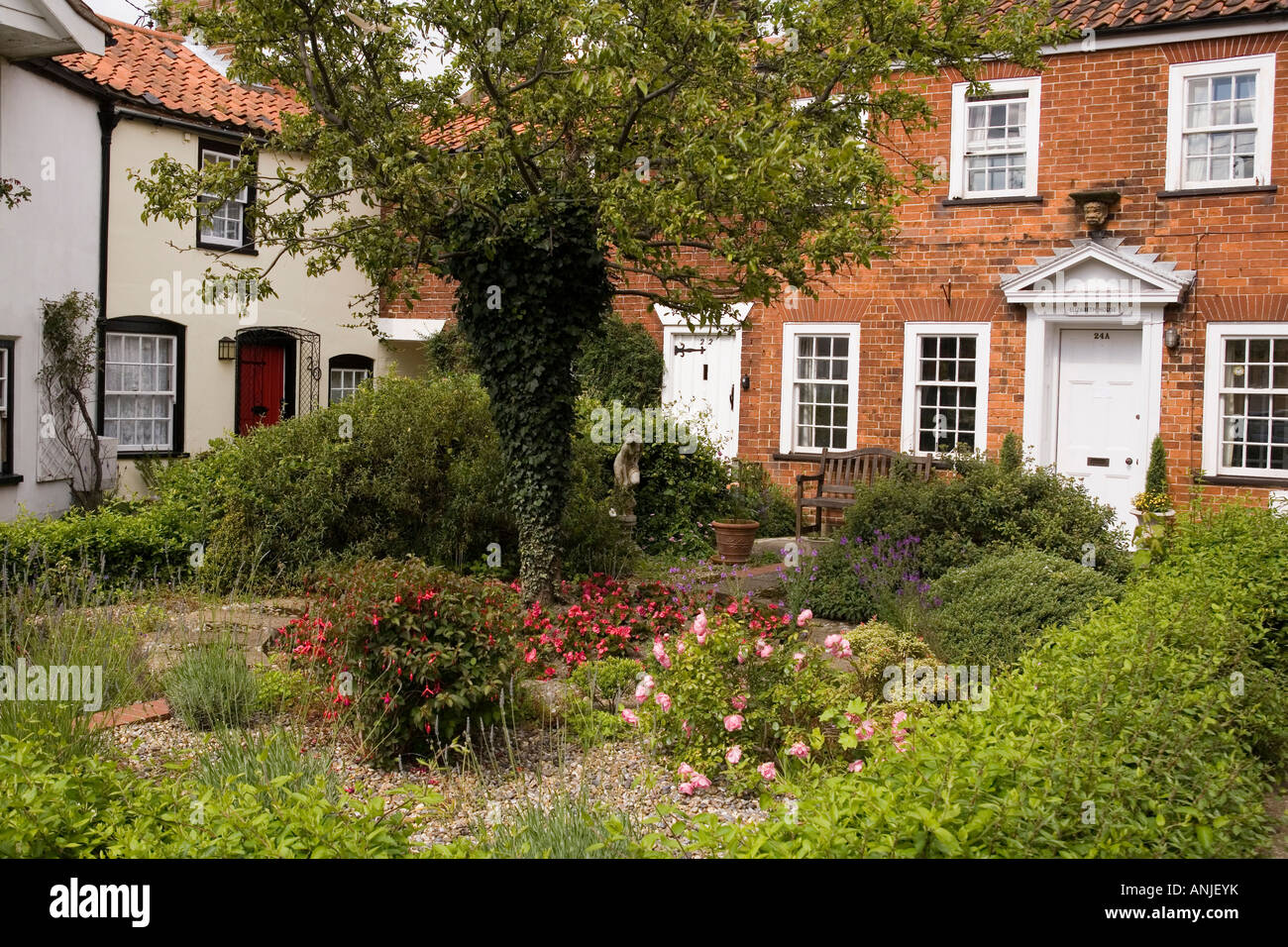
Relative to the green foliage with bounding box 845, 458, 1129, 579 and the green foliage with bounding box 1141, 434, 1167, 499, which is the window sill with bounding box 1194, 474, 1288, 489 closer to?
the green foliage with bounding box 1141, 434, 1167, 499

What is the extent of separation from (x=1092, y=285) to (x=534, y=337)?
7.58 meters

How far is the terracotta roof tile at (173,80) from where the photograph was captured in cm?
1468

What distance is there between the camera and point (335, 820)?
374cm

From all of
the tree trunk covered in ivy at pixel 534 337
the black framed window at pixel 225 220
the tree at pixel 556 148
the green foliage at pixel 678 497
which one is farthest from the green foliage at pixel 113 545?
the black framed window at pixel 225 220

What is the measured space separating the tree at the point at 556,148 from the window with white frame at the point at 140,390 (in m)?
6.81

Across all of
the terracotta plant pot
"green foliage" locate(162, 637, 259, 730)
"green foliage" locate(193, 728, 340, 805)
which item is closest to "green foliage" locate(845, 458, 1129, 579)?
the terracotta plant pot

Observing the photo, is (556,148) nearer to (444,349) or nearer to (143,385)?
(143,385)

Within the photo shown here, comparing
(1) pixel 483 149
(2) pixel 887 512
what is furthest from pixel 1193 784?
(1) pixel 483 149

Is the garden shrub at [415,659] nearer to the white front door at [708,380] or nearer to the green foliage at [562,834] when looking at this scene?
the green foliage at [562,834]

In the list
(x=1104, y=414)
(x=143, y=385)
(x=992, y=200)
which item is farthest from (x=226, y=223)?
(x=1104, y=414)

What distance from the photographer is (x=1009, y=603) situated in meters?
7.36

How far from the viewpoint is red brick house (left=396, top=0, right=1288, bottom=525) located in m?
12.6

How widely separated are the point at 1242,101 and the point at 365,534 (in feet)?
34.2

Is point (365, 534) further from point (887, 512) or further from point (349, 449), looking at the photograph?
point (887, 512)
